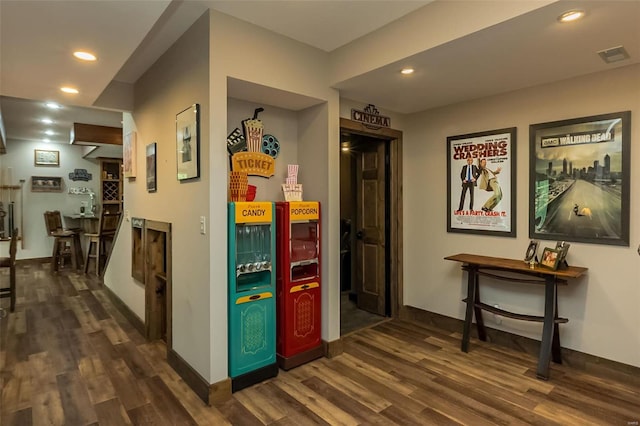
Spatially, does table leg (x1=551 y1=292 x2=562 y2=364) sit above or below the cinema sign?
below

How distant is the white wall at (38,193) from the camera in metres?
7.45

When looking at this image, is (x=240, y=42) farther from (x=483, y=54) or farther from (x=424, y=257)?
(x=424, y=257)

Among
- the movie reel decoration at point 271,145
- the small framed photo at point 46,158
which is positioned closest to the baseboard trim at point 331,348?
the movie reel decoration at point 271,145

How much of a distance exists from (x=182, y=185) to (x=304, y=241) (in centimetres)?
111

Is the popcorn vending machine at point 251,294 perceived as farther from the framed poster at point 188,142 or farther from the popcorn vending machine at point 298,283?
the framed poster at point 188,142

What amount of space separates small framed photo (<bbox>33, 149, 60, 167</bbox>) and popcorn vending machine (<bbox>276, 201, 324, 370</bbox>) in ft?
24.7

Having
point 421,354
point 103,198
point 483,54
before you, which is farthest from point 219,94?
point 103,198

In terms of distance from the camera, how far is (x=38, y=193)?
7.67 metres

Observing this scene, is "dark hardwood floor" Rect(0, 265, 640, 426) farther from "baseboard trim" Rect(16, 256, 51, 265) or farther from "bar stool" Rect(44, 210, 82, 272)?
"baseboard trim" Rect(16, 256, 51, 265)

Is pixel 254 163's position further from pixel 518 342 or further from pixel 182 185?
pixel 518 342

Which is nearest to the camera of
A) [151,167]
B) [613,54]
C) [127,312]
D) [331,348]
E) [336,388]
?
[613,54]

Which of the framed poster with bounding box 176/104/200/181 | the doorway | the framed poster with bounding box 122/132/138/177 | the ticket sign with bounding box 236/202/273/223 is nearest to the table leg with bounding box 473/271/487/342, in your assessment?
the doorway

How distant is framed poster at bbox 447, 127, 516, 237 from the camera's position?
3.30 meters

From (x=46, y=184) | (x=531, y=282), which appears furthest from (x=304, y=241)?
(x=46, y=184)
